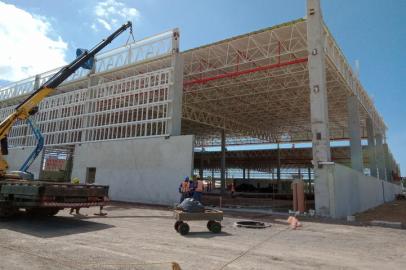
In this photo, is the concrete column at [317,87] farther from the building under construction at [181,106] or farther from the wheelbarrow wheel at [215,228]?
the wheelbarrow wheel at [215,228]

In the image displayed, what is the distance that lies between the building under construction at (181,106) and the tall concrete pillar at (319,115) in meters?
0.05

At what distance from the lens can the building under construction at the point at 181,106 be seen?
57.3ft

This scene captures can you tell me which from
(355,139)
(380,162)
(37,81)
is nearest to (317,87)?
(355,139)

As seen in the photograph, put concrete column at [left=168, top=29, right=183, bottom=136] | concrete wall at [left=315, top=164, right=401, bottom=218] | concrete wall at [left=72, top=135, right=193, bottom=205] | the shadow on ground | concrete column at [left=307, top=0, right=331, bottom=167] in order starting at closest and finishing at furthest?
the shadow on ground, concrete wall at [left=315, top=164, right=401, bottom=218], concrete column at [left=307, top=0, right=331, bottom=167], concrete wall at [left=72, top=135, right=193, bottom=205], concrete column at [left=168, top=29, right=183, bottom=136]

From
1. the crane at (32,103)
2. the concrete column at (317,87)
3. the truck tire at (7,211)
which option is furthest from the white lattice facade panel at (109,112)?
the truck tire at (7,211)

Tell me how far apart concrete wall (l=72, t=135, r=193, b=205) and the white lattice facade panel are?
37.7 inches

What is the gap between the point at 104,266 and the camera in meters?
5.47

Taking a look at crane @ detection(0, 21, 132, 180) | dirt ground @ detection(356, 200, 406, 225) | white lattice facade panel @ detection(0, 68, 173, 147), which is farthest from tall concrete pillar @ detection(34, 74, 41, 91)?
dirt ground @ detection(356, 200, 406, 225)

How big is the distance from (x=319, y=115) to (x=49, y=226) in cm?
1425

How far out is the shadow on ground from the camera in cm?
861

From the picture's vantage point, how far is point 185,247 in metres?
7.33

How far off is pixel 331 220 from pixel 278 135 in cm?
3479

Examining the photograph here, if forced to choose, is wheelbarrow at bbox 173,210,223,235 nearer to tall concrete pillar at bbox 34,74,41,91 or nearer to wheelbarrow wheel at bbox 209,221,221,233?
wheelbarrow wheel at bbox 209,221,221,233

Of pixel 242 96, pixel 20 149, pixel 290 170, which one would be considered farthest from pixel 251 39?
pixel 290 170
